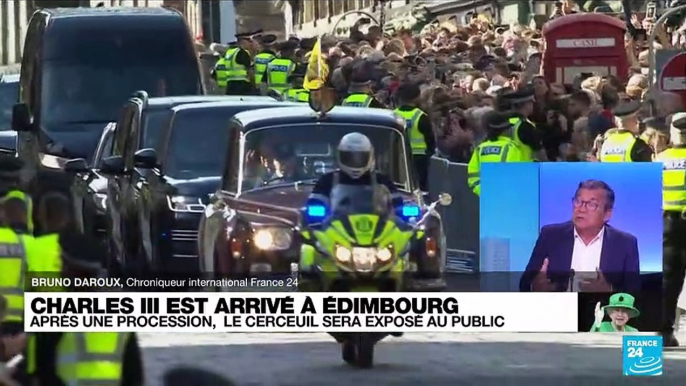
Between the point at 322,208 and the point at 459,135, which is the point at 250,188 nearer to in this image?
the point at 322,208

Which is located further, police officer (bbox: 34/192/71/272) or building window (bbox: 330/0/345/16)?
building window (bbox: 330/0/345/16)

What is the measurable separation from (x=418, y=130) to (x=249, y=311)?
0.89 m

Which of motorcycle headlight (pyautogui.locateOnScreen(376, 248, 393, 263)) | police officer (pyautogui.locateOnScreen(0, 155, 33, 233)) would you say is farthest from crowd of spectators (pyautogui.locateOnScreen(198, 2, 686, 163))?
police officer (pyautogui.locateOnScreen(0, 155, 33, 233))

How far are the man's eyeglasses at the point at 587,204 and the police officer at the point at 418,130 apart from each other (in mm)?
550

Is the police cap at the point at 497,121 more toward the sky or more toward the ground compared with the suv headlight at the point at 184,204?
more toward the sky

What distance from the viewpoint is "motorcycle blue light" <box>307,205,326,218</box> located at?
703cm

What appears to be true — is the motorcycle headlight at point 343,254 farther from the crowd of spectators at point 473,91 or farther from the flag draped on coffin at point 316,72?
the flag draped on coffin at point 316,72

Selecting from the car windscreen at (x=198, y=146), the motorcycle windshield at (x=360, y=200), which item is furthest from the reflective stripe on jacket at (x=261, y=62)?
the motorcycle windshield at (x=360, y=200)

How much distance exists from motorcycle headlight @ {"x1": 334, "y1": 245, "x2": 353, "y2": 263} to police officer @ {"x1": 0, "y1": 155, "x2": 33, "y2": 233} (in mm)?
1091

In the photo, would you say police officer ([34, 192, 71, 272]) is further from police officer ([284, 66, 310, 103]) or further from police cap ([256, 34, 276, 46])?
police cap ([256, 34, 276, 46])

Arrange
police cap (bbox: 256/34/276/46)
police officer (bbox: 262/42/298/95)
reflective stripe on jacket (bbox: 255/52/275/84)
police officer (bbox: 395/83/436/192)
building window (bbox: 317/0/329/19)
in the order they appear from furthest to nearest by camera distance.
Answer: building window (bbox: 317/0/329/19), police cap (bbox: 256/34/276/46), reflective stripe on jacket (bbox: 255/52/275/84), police officer (bbox: 262/42/298/95), police officer (bbox: 395/83/436/192)

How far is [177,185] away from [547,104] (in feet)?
5.81

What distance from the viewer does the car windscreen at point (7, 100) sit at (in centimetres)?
760

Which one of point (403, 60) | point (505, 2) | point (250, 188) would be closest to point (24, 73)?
point (250, 188)
